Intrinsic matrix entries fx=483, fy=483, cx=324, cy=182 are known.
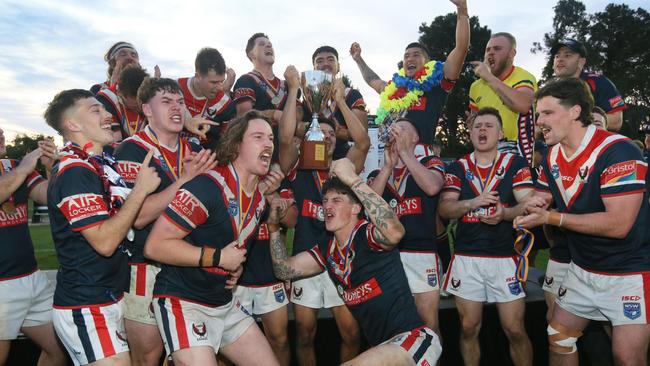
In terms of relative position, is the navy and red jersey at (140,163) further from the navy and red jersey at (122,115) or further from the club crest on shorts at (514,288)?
the club crest on shorts at (514,288)

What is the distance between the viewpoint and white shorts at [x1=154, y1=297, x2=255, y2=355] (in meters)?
3.38

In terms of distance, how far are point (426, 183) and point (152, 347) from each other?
9.91ft

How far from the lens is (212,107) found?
5875 mm

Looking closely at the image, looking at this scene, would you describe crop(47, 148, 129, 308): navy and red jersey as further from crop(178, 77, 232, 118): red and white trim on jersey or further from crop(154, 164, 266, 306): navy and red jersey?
crop(178, 77, 232, 118): red and white trim on jersey

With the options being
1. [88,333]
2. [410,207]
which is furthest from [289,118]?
[88,333]

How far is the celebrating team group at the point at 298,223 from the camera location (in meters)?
3.39

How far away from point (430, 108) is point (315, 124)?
6.26 feet

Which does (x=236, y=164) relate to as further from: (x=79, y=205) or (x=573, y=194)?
(x=573, y=194)

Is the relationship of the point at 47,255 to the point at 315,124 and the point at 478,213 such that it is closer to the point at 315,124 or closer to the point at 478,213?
the point at 315,124

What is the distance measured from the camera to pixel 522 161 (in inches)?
208

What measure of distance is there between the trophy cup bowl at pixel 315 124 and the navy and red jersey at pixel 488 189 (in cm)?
160

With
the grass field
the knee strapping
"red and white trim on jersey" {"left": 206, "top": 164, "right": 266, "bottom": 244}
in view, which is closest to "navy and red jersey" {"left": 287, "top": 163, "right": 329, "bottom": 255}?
"red and white trim on jersey" {"left": 206, "top": 164, "right": 266, "bottom": 244}

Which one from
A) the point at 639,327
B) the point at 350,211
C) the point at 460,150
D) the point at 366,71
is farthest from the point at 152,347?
the point at 460,150

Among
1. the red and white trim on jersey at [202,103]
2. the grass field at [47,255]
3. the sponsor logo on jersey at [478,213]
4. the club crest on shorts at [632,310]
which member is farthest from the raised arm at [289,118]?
the grass field at [47,255]
